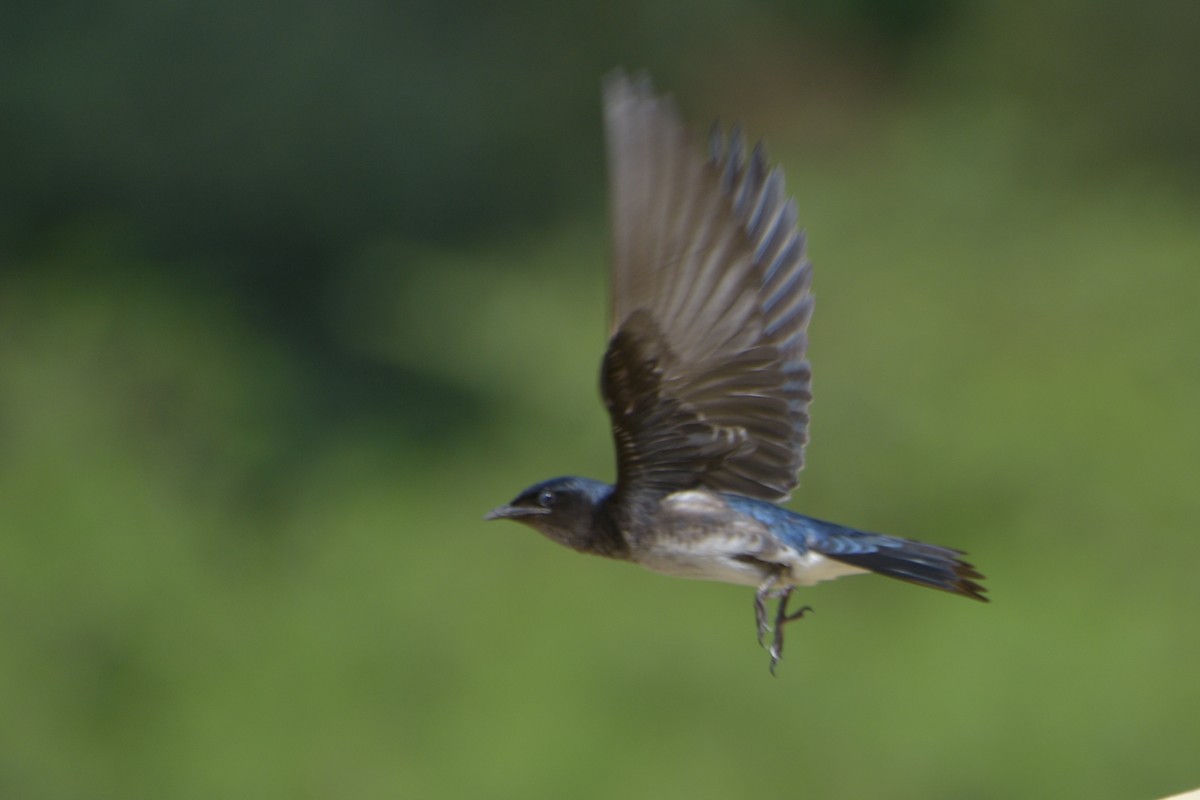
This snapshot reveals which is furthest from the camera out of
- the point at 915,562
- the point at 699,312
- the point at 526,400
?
the point at 526,400

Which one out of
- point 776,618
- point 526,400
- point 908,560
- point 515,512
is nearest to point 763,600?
point 776,618

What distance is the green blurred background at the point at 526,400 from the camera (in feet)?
15.3

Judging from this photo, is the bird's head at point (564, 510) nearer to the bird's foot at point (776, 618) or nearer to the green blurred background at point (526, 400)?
the bird's foot at point (776, 618)

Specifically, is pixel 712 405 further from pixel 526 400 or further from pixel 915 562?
pixel 526 400

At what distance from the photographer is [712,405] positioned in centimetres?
237

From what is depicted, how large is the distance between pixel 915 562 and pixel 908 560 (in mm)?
17

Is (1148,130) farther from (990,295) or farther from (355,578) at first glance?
(355,578)

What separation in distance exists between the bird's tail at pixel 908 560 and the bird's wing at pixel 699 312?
12cm

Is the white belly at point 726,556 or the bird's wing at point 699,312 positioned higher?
the bird's wing at point 699,312

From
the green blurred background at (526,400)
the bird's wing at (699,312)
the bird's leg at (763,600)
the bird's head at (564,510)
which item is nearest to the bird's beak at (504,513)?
the bird's head at (564,510)

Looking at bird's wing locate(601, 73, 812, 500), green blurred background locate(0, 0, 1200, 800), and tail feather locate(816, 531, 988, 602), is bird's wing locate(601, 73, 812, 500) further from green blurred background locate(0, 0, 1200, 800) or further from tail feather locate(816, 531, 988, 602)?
green blurred background locate(0, 0, 1200, 800)

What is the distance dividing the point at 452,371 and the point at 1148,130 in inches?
138

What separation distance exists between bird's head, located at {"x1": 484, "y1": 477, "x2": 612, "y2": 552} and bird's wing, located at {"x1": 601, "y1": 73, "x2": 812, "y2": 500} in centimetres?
6

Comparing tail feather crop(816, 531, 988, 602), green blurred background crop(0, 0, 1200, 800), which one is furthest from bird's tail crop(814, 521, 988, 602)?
green blurred background crop(0, 0, 1200, 800)
